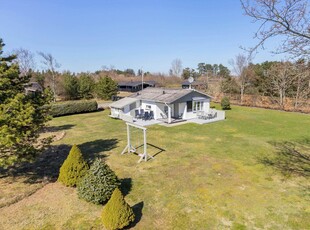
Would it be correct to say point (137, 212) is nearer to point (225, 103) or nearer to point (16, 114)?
point (16, 114)

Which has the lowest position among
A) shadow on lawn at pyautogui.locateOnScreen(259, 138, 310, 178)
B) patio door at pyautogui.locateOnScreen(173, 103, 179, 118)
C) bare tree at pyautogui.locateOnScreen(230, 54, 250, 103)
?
shadow on lawn at pyautogui.locateOnScreen(259, 138, 310, 178)

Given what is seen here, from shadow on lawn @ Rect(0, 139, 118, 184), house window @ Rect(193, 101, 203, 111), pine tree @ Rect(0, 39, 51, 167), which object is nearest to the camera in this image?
pine tree @ Rect(0, 39, 51, 167)

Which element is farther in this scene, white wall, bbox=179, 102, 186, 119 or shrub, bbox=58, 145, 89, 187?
white wall, bbox=179, 102, 186, 119

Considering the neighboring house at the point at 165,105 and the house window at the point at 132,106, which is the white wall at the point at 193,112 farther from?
the house window at the point at 132,106

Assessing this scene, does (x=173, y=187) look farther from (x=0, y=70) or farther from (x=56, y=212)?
(x=0, y=70)

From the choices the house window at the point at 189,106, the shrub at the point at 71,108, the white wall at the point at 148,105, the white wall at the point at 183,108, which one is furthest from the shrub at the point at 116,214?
the shrub at the point at 71,108

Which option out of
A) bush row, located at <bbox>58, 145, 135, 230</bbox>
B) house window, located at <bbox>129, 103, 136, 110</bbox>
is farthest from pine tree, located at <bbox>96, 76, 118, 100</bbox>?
bush row, located at <bbox>58, 145, 135, 230</bbox>

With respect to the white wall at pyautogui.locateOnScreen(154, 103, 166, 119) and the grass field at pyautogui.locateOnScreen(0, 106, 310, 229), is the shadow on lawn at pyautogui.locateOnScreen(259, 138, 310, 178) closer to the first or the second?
the grass field at pyautogui.locateOnScreen(0, 106, 310, 229)

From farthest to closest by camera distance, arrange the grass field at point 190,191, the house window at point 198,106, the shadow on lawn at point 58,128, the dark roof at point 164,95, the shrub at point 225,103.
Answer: the shrub at point 225,103 < the house window at point 198,106 < the dark roof at point 164,95 < the shadow on lawn at point 58,128 < the grass field at point 190,191
